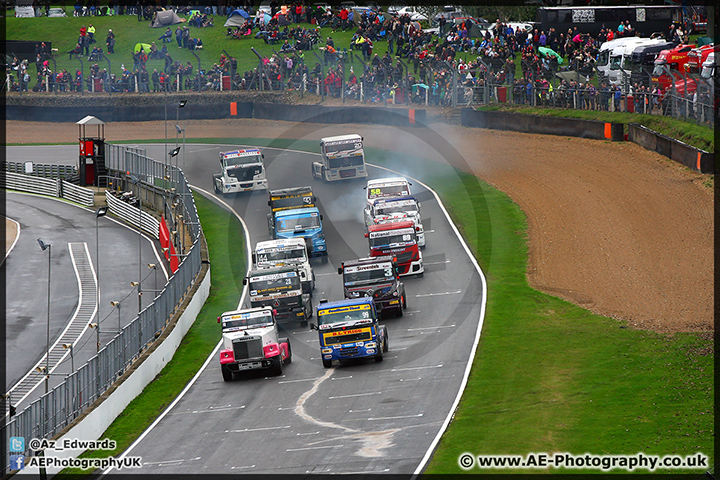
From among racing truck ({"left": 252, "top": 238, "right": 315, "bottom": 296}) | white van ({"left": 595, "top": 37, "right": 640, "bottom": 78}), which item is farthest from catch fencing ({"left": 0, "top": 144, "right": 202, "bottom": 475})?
white van ({"left": 595, "top": 37, "right": 640, "bottom": 78})

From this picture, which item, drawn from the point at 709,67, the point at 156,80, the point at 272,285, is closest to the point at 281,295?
the point at 272,285

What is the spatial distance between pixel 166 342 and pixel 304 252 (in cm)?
810

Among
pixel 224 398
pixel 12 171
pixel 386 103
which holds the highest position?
pixel 386 103

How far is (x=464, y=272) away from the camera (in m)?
39.1

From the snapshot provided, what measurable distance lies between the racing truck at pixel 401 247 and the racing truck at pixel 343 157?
13.5m

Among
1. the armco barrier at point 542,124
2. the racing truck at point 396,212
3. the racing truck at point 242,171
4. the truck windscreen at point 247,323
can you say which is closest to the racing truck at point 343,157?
the racing truck at point 242,171

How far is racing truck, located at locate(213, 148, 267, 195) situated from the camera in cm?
5234

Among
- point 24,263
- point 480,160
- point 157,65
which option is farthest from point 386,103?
point 24,263

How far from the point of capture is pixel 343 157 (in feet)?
172

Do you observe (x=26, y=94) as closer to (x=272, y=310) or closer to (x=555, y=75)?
(x=555, y=75)

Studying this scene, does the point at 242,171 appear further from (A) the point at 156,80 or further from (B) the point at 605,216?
(A) the point at 156,80

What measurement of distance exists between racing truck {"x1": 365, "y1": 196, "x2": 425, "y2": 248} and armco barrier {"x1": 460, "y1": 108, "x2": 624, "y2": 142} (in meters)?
14.2

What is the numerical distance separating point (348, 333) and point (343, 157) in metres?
23.5

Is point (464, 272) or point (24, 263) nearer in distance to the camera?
point (464, 272)
